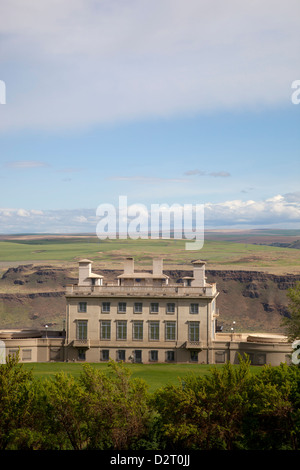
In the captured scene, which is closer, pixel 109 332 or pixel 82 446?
pixel 82 446

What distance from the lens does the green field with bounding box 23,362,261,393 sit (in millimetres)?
75750

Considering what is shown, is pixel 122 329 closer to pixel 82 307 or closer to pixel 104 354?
pixel 104 354

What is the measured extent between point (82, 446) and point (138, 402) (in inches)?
224

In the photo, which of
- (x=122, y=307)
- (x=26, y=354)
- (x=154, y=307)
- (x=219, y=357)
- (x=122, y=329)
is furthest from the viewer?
(x=26, y=354)

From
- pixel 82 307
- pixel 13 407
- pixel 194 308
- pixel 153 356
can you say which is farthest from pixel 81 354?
pixel 13 407

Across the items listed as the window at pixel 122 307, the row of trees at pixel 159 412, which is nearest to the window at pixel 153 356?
the window at pixel 122 307

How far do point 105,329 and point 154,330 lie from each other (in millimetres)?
6499

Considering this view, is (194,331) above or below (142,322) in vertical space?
below

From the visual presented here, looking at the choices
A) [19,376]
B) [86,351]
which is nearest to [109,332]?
[86,351]

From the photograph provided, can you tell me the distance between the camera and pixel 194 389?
168 ft

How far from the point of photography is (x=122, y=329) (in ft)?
285

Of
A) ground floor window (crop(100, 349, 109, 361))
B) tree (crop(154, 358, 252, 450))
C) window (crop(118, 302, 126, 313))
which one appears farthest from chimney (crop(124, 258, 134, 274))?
tree (crop(154, 358, 252, 450))

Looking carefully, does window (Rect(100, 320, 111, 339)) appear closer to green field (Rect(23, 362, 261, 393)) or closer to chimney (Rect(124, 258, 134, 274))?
green field (Rect(23, 362, 261, 393))
